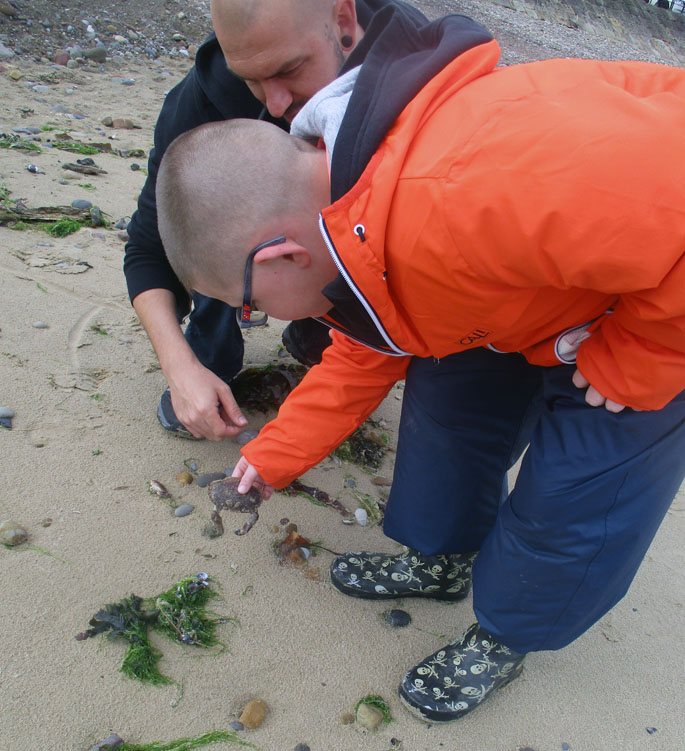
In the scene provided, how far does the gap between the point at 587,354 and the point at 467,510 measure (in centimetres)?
66

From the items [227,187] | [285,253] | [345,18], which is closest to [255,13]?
[345,18]

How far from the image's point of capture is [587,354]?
1640 mm

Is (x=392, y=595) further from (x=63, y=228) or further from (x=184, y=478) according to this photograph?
(x=63, y=228)

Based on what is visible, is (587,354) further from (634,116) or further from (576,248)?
(634,116)

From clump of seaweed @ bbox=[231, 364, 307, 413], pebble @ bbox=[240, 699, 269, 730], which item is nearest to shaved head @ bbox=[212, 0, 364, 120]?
clump of seaweed @ bbox=[231, 364, 307, 413]

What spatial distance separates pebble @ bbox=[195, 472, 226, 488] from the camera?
2.37m

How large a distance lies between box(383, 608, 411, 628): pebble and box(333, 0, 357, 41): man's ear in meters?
1.78

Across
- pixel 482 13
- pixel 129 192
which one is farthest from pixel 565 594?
pixel 482 13

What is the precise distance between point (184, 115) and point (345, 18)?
26.0 inches

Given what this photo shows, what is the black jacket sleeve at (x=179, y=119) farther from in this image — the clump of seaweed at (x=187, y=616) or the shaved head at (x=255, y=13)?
the clump of seaweed at (x=187, y=616)

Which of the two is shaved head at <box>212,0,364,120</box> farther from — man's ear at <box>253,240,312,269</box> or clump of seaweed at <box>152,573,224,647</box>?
clump of seaweed at <box>152,573,224,647</box>

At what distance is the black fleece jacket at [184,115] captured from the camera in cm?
234

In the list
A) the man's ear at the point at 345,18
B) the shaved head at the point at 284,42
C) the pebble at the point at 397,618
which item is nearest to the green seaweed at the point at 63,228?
the shaved head at the point at 284,42

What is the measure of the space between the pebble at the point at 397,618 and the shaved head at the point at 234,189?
1.13m
